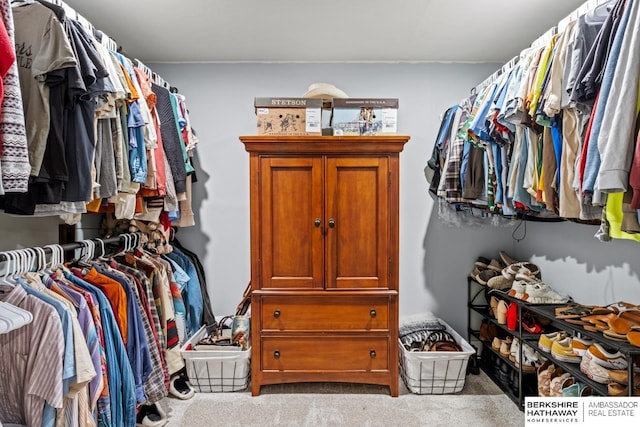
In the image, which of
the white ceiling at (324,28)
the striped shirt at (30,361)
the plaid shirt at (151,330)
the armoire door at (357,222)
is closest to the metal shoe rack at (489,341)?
the armoire door at (357,222)

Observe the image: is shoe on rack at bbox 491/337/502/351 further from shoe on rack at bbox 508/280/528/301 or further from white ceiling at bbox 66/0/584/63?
white ceiling at bbox 66/0/584/63

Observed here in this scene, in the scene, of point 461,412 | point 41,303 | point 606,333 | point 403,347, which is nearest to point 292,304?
point 403,347

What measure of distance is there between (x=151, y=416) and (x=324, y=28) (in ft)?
8.23

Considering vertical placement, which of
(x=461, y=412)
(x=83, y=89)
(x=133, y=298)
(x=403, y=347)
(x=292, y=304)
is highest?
(x=83, y=89)

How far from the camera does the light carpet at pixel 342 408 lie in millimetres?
2227

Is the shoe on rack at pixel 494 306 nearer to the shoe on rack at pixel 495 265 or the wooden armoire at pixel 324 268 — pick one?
the shoe on rack at pixel 495 265

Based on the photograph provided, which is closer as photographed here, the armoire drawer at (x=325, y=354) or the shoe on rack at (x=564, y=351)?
the shoe on rack at (x=564, y=351)

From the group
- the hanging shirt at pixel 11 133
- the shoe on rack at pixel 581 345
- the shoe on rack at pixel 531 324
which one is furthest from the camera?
the shoe on rack at pixel 531 324

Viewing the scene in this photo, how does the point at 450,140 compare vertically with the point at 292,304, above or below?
above

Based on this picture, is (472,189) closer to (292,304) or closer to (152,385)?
(292,304)

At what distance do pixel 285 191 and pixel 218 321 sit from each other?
1.32 meters

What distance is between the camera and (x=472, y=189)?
90.0 inches

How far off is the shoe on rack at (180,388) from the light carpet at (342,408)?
3 cm

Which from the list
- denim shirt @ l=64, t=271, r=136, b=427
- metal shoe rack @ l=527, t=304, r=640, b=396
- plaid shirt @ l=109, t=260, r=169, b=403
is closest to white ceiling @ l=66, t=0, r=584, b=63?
plaid shirt @ l=109, t=260, r=169, b=403
